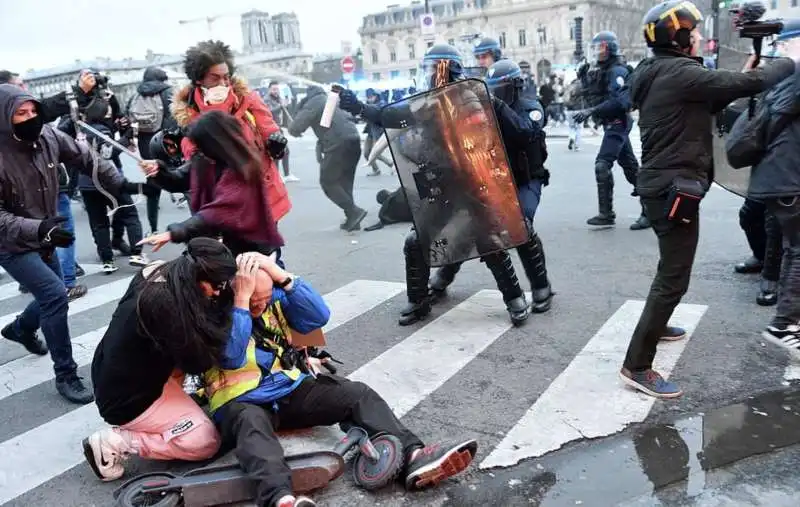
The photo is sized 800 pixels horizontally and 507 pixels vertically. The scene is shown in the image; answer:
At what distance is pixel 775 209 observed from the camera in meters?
4.40

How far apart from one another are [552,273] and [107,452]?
163 inches

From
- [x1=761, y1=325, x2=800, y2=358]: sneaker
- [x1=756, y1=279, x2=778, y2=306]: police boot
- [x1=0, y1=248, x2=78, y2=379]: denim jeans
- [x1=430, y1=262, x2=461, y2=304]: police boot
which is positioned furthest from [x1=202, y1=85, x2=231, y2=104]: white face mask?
[x1=756, y1=279, x2=778, y2=306]: police boot

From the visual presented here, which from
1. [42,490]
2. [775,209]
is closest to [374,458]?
[42,490]

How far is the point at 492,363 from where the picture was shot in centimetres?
457

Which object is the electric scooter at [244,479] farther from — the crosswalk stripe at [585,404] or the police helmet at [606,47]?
the police helmet at [606,47]

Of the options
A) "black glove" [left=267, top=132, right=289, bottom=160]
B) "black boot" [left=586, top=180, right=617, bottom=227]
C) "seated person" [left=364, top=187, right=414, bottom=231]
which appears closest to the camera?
"black glove" [left=267, top=132, right=289, bottom=160]

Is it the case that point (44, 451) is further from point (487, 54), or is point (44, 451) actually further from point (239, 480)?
point (487, 54)

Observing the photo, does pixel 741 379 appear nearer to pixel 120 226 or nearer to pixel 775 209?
pixel 775 209

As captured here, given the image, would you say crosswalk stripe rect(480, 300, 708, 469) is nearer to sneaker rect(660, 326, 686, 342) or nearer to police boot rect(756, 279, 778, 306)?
sneaker rect(660, 326, 686, 342)

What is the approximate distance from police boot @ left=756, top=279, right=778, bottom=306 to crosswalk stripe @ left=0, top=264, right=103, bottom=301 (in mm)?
6262

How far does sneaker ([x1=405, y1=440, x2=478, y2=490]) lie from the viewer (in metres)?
3.07

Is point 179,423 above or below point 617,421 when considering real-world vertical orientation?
above

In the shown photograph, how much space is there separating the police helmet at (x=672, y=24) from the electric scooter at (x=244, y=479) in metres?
2.33

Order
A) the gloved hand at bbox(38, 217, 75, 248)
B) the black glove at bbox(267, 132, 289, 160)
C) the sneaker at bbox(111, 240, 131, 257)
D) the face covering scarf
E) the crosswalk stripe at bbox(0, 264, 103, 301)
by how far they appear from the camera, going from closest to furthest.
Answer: the gloved hand at bbox(38, 217, 75, 248) < the face covering scarf < the black glove at bbox(267, 132, 289, 160) < the crosswalk stripe at bbox(0, 264, 103, 301) < the sneaker at bbox(111, 240, 131, 257)
